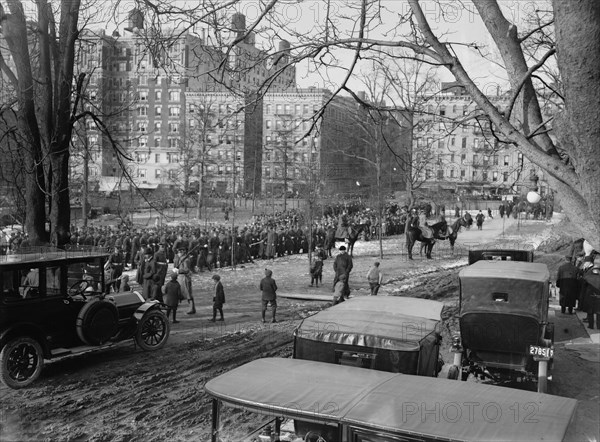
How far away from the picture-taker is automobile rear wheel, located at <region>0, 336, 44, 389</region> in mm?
9797

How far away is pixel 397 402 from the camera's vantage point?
499 cm

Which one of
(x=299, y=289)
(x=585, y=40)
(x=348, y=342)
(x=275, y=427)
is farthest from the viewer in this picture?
(x=299, y=289)

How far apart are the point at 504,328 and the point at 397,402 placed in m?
5.92

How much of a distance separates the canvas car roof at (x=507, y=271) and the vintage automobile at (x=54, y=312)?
21.4 feet

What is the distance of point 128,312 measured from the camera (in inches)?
493

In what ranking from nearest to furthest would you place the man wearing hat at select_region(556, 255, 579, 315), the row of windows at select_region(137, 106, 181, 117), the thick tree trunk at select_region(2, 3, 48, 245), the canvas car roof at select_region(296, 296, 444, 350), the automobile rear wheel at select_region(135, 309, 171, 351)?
the canvas car roof at select_region(296, 296, 444, 350), the automobile rear wheel at select_region(135, 309, 171, 351), the thick tree trunk at select_region(2, 3, 48, 245), the man wearing hat at select_region(556, 255, 579, 315), the row of windows at select_region(137, 106, 181, 117)

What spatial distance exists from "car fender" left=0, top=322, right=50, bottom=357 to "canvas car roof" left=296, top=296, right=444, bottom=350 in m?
4.80

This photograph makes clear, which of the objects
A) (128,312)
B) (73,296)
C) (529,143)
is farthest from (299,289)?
(529,143)

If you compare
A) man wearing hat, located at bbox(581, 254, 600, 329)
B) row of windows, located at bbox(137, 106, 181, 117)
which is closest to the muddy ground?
man wearing hat, located at bbox(581, 254, 600, 329)

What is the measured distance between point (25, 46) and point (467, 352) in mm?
10784

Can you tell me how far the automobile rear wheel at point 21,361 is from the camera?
32.1 ft

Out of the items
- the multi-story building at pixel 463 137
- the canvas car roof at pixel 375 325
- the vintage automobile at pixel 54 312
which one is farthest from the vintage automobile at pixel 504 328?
the vintage automobile at pixel 54 312

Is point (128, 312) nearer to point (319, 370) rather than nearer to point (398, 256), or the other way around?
point (319, 370)

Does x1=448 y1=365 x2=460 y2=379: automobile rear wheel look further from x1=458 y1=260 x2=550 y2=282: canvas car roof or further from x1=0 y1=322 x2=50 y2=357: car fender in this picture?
x1=0 y1=322 x2=50 y2=357: car fender
